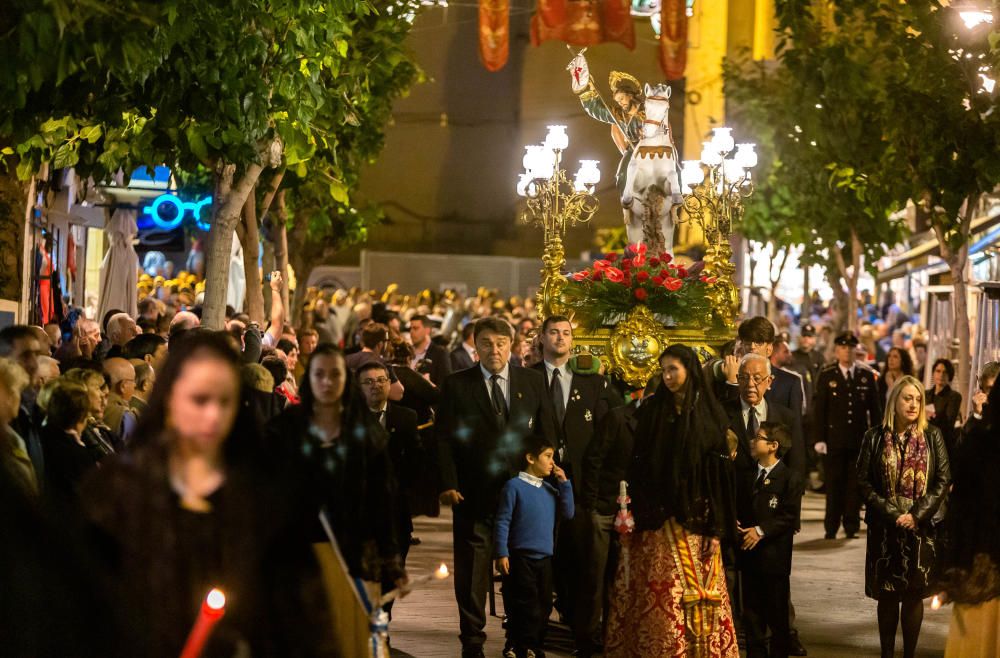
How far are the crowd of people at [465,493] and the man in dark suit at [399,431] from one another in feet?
0.07

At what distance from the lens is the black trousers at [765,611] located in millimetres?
10000

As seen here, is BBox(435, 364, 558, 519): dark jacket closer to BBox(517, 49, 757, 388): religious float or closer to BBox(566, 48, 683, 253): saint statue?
BBox(517, 49, 757, 388): religious float

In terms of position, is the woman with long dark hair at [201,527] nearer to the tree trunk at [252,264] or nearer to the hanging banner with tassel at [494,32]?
the tree trunk at [252,264]

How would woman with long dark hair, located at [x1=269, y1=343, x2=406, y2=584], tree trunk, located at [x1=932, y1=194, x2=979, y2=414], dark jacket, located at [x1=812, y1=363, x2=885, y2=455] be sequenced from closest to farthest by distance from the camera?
woman with long dark hair, located at [x1=269, y1=343, x2=406, y2=584]
dark jacket, located at [x1=812, y1=363, x2=885, y2=455]
tree trunk, located at [x1=932, y1=194, x2=979, y2=414]

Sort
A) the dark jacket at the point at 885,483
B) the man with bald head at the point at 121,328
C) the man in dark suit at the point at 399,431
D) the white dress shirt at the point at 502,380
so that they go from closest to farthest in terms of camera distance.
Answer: the man in dark suit at the point at 399,431 → the dark jacket at the point at 885,483 → the white dress shirt at the point at 502,380 → the man with bald head at the point at 121,328

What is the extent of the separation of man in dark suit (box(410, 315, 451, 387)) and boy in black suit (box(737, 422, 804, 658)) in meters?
6.92

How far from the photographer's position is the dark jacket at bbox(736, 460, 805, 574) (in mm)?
9984

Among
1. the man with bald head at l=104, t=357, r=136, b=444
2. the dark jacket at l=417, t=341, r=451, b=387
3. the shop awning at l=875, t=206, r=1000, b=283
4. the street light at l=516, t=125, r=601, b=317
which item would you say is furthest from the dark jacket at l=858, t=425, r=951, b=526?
the shop awning at l=875, t=206, r=1000, b=283

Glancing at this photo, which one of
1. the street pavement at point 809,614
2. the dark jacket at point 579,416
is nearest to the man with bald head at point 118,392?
the street pavement at point 809,614

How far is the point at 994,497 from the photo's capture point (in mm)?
7223

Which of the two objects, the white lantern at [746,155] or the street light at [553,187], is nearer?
the street light at [553,187]

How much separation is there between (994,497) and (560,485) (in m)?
3.42

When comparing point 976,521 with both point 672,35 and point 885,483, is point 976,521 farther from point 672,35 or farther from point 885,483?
point 672,35

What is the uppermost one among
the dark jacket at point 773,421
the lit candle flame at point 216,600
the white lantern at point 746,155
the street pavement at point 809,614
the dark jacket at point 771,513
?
the white lantern at point 746,155
